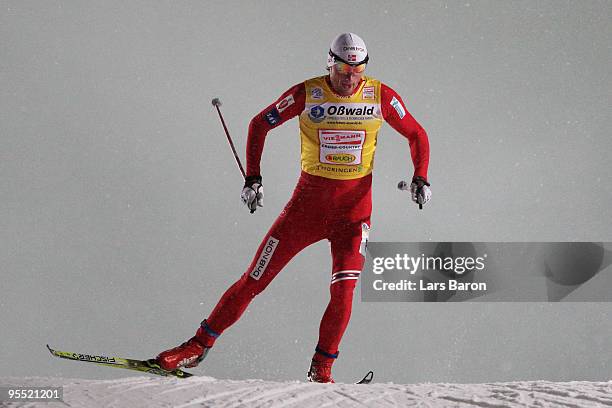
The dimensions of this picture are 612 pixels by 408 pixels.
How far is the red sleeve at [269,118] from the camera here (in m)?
4.99

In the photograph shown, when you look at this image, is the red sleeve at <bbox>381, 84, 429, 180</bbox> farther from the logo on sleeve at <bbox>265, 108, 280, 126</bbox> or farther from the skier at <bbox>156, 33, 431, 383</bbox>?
the logo on sleeve at <bbox>265, 108, 280, 126</bbox>

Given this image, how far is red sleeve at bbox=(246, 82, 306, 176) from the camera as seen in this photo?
499 centimetres

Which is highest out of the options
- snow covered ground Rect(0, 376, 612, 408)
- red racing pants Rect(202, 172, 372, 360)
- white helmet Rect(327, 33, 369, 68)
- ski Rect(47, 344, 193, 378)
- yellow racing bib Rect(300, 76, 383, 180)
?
white helmet Rect(327, 33, 369, 68)

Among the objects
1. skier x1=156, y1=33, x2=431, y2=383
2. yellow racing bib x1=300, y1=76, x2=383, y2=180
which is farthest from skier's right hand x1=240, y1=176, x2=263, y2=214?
yellow racing bib x1=300, y1=76, x2=383, y2=180

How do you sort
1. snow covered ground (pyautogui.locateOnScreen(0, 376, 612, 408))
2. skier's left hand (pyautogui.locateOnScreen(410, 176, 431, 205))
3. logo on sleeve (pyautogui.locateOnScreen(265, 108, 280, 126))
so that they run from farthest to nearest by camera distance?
logo on sleeve (pyautogui.locateOnScreen(265, 108, 280, 126))
skier's left hand (pyautogui.locateOnScreen(410, 176, 431, 205))
snow covered ground (pyautogui.locateOnScreen(0, 376, 612, 408))

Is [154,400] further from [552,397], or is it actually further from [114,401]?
[552,397]

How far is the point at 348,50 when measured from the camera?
4789 mm

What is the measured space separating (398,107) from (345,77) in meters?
0.51

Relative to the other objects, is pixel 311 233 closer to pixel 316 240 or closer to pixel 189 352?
pixel 316 240

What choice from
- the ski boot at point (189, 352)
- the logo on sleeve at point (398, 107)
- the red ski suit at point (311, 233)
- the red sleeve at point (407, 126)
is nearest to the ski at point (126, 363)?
the ski boot at point (189, 352)

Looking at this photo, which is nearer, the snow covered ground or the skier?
the snow covered ground

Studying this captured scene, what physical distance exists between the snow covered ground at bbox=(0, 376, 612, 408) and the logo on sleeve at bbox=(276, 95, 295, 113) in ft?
6.11

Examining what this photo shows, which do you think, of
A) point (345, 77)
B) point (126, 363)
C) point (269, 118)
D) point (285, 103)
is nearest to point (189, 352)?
point (126, 363)

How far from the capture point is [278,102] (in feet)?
16.6
